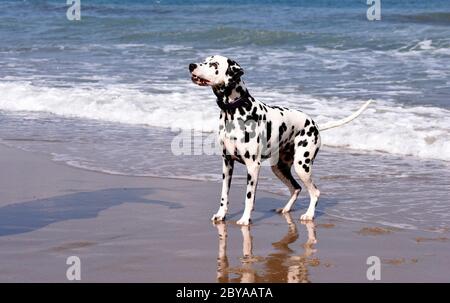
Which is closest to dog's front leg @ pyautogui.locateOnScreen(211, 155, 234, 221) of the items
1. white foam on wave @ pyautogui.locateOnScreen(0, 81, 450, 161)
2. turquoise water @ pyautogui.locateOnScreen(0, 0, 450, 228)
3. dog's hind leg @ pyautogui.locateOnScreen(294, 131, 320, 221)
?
dog's hind leg @ pyautogui.locateOnScreen(294, 131, 320, 221)

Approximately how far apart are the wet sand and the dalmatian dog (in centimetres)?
34

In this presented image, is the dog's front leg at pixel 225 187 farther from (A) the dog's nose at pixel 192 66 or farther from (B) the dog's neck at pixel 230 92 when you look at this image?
(A) the dog's nose at pixel 192 66

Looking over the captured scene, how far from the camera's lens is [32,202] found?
851 cm

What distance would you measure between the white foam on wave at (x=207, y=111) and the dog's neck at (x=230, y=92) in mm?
4006

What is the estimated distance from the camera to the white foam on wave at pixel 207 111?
11.6m

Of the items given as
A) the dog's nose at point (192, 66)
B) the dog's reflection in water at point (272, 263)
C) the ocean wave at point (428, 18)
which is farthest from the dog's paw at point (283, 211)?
the ocean wave at point (428, 18)

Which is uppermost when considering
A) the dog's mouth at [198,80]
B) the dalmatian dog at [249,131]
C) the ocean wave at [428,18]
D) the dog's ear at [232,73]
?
the ocean wave at [428,18]

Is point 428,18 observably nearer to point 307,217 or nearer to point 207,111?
point 207,111

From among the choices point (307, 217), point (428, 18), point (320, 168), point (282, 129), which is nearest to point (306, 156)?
point (282, 129)

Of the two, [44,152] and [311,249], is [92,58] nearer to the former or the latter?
[44,152]

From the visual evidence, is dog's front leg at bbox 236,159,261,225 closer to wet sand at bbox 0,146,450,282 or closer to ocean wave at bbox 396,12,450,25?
wet sand at bbox 0,146,450,282

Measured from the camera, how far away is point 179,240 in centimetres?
729

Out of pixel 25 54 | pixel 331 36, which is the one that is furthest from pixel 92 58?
pixel 331 36

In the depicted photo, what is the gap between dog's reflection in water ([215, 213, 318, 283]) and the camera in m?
6.32
